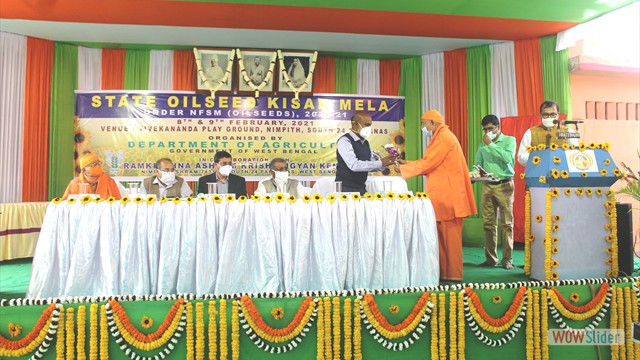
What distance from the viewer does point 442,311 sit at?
240 centimetres

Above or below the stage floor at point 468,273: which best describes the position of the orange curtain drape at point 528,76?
above

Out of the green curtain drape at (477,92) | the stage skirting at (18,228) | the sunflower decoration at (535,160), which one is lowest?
the stage skirting at (18,228)

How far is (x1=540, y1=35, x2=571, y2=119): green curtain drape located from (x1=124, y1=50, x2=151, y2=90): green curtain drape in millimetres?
5373

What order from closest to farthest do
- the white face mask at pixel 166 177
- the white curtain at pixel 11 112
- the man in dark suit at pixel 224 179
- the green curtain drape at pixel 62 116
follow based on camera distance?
the man in dark suit at pixel 224 179 → the white face mask at pixel 166 177 → the white curtain at pixel 11 112 → the green curtain drape at pixel 62 116

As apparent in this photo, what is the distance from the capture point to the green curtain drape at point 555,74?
17.2 ft

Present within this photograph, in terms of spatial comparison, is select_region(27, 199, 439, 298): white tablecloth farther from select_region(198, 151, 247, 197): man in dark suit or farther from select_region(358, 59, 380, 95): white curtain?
select_region(358, 59, 380, 95): white curtain

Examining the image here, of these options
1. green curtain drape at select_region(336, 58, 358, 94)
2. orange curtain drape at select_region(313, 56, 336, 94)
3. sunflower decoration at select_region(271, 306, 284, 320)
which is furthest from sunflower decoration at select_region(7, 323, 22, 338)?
green curtain drape at select_region(336, 58, 358, 94)

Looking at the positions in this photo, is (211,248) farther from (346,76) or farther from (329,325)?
(346,76)

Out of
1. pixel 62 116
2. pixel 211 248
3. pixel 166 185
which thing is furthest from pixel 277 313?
pixel 62 116

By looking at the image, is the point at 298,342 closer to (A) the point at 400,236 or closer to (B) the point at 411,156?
(A) the point at 400,236

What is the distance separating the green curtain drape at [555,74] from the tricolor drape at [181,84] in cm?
1

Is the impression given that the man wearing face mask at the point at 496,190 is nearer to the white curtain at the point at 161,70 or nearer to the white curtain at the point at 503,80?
the white curtain at the point at 503,80

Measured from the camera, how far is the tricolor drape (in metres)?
5.35

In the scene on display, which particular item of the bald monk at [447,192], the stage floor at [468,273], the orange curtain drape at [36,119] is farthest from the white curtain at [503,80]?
the orange curtain drape at [36,119]
